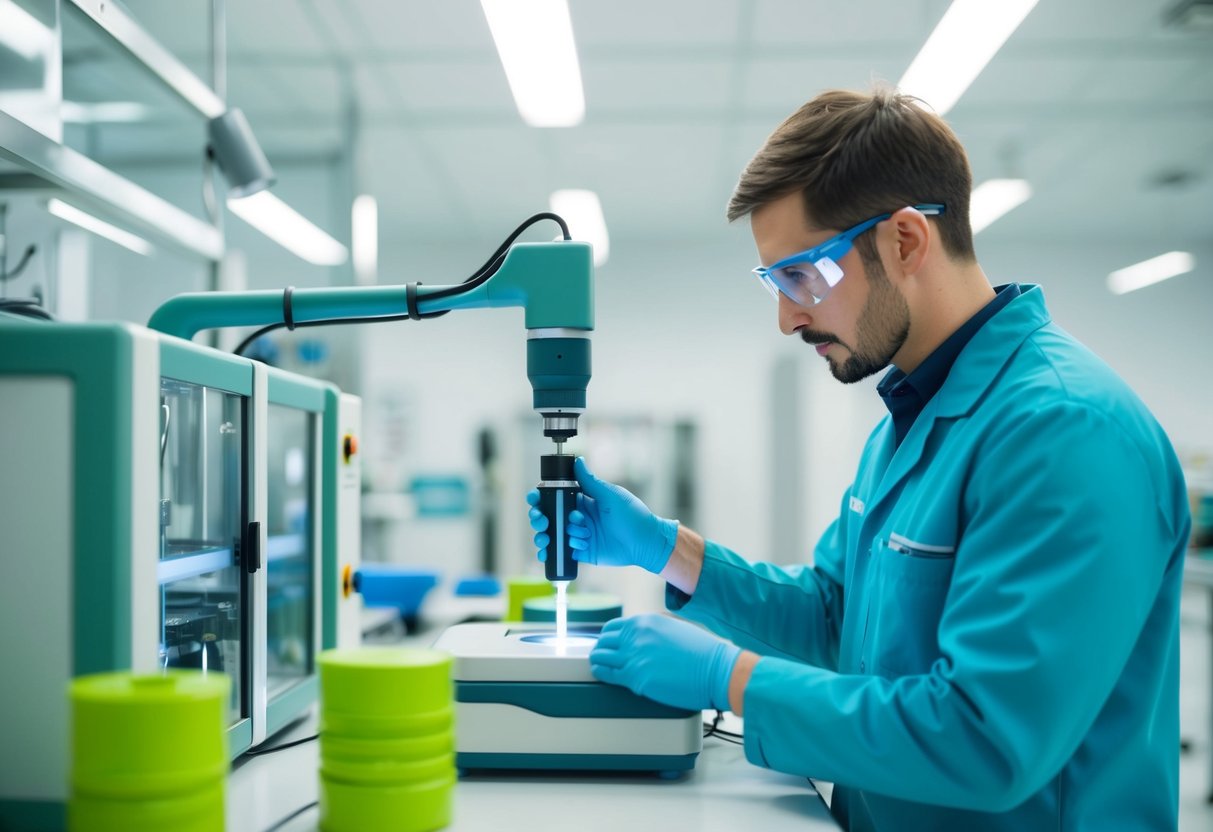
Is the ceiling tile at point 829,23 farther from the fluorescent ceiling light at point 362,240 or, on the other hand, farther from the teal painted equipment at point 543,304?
the teal painted equipment at point 543,304

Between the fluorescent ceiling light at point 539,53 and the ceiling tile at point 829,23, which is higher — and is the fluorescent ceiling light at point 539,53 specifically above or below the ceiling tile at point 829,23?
below

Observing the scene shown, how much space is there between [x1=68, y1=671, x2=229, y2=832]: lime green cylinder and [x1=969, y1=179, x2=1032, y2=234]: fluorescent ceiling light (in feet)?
13.8

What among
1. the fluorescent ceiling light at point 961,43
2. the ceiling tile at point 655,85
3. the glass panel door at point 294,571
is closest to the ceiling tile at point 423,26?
the ceiling tile at point 655,85

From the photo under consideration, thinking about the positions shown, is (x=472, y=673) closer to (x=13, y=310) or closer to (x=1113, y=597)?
(x=1113, y=597)

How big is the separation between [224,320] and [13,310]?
0.27 metres

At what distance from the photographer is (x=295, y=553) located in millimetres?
1350

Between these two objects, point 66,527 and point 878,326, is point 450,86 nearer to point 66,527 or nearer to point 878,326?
point 878,326

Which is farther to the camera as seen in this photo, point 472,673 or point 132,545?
point 472,673

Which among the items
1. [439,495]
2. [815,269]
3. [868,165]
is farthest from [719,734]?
[439,495]

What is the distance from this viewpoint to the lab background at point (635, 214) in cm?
324

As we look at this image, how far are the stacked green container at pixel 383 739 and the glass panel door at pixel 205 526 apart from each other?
33 centimetres

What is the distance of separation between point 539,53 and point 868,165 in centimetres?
Result: 212

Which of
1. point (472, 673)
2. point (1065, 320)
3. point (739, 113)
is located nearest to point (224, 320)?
point (472, 673)

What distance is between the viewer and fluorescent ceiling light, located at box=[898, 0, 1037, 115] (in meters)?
2.55
